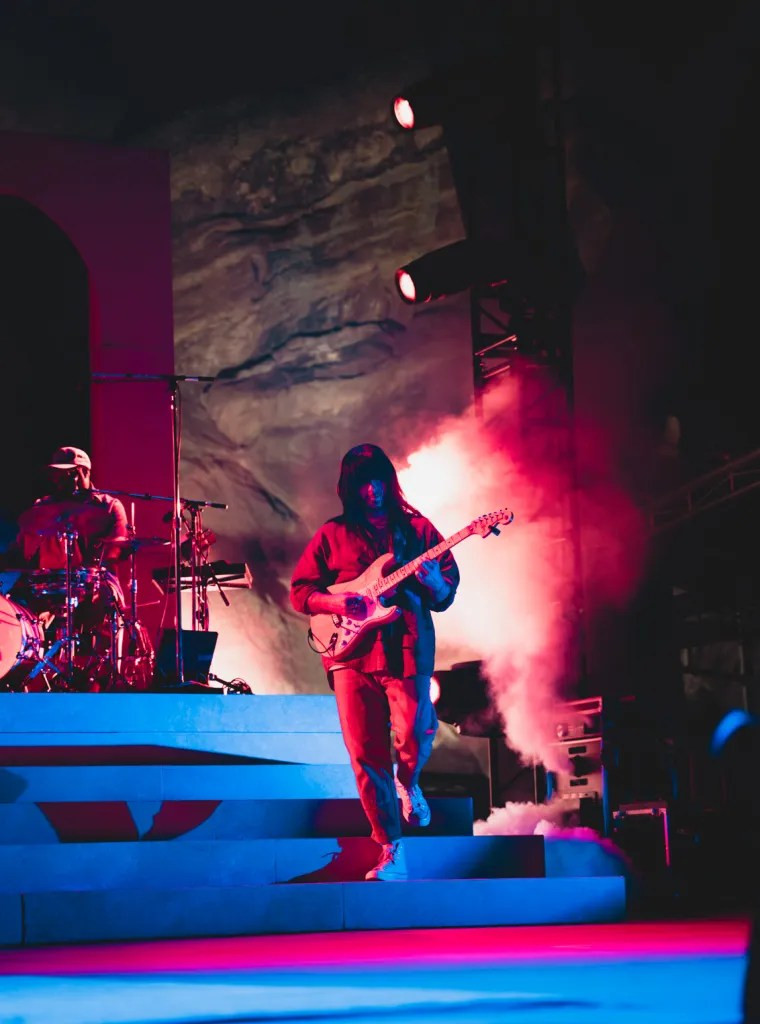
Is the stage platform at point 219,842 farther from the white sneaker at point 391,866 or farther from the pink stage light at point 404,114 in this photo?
the pink stage light at point 404,114

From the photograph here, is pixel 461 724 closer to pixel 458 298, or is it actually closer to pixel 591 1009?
pixel 458 298

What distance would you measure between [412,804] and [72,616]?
10.6 ft

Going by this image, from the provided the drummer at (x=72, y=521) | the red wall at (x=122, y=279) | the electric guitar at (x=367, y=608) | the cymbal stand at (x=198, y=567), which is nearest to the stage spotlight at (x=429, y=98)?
the red wall at (x=122, y=279)

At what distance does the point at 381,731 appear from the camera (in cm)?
555

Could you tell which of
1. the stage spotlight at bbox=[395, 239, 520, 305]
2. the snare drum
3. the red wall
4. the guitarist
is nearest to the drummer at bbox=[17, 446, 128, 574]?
the snare drum

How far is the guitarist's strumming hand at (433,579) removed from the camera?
5484 millimetres

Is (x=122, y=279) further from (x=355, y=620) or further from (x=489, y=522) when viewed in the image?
(x=355, y=620)

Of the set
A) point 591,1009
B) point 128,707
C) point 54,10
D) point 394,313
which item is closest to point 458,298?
point 394,313

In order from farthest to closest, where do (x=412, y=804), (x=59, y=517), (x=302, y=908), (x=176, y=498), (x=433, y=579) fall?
(x=59, y=517) < (x=176, y=498) < (x=412, y=804) < (x=433, y=579) < (x=302, y=908)

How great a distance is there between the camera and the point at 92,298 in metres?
10.8

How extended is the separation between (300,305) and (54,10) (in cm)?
326

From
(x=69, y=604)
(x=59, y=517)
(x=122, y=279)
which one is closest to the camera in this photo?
(x=69, y=604)

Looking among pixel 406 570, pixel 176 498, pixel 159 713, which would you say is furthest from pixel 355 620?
pixel 176 498

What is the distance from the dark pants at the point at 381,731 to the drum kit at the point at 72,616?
261cm
